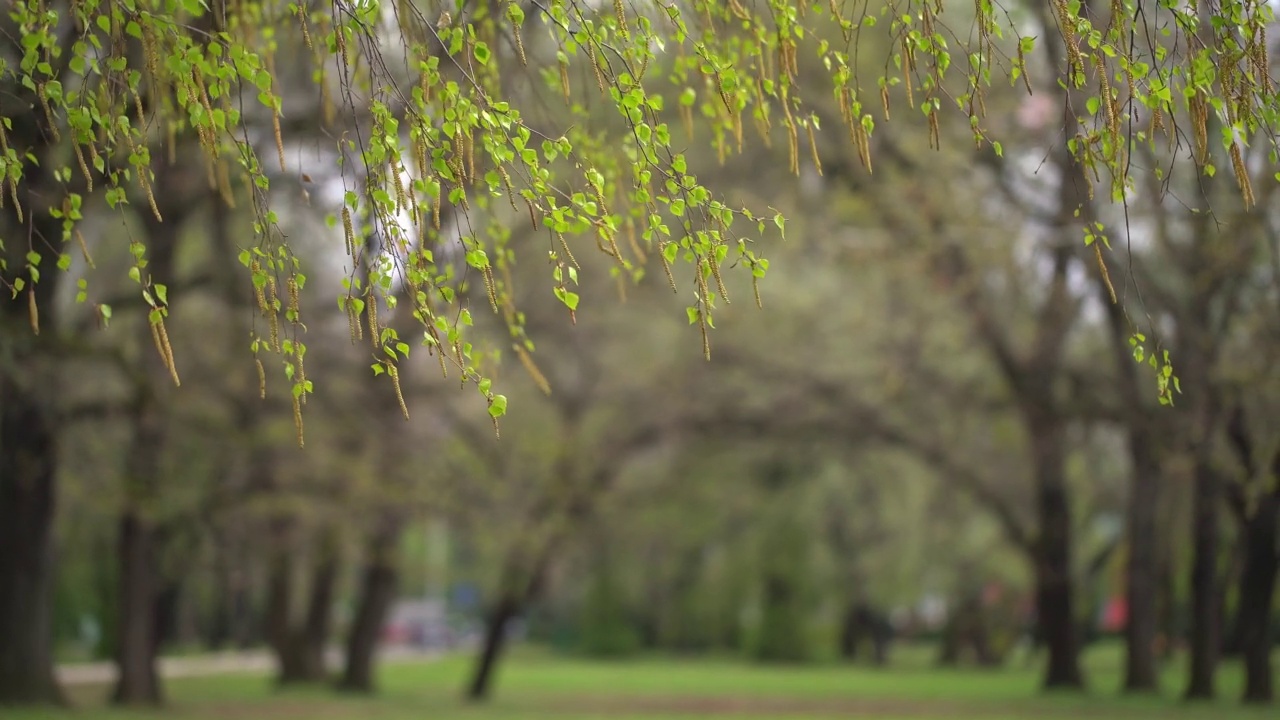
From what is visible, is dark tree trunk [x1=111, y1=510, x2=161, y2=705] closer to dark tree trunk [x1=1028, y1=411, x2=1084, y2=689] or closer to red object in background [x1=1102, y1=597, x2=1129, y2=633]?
dark tree trunk [x1=1028, y1=411, x2=1084, y2=689]

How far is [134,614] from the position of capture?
17.5m

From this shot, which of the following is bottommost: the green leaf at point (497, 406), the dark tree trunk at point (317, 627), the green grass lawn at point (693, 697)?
the green grass lawn at point (693, 697)

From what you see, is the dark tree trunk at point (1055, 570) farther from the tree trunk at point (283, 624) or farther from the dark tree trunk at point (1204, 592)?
the tree trunk at point (283, 624)

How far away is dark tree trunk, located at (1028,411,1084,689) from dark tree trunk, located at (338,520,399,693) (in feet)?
30.8

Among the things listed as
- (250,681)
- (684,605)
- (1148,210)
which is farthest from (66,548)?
(1148,210)

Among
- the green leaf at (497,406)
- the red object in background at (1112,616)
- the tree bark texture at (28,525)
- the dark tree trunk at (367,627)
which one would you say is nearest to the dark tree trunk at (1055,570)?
the dark tree trunk at (367,627)

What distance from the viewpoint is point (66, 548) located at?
2652cm

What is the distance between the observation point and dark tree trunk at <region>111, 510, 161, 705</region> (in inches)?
686

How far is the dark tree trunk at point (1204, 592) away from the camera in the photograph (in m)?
16.9

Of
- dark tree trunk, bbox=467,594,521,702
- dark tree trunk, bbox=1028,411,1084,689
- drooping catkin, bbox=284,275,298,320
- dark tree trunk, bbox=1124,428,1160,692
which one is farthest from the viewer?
dark tree trunk, bbox=467,594,521,702

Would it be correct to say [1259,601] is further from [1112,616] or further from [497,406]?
[1112,616]

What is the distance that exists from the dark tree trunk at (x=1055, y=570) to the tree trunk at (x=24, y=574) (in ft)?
38.1

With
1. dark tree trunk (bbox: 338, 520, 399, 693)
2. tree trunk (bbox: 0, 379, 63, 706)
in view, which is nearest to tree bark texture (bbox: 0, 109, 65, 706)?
tree trunk (bbox: 0, 379, 63, 706)

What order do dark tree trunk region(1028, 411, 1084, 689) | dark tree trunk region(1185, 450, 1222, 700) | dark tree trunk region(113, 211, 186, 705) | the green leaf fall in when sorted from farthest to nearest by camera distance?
dark tree trunk region(1028, 411, 1084, 689) < dark tree trunk region(1185, 450, 1222, 700) < dark tree trunk region(113, 211, 186, 705) < the green leaf
